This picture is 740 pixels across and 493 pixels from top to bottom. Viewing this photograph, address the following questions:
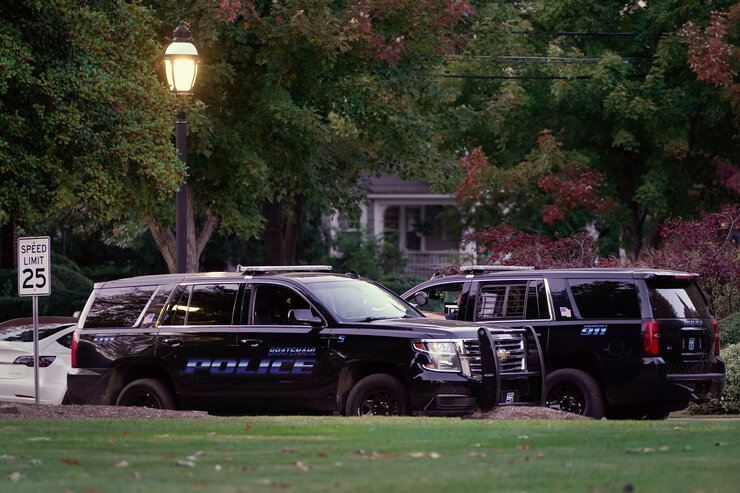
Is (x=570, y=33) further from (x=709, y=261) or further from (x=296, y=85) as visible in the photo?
(x=709, y=261)

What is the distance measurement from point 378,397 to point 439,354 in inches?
33.9

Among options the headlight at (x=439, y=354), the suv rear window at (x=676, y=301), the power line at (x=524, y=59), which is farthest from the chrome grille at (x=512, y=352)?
the power line at (x=524, y=59)

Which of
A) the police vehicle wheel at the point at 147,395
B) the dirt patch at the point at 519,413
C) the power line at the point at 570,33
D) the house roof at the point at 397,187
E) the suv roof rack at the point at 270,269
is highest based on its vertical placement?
the power line at the point at 570,33

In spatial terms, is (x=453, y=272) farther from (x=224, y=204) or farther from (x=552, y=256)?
(x=224, y=204)

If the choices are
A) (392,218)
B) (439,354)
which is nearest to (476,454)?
(439,354)

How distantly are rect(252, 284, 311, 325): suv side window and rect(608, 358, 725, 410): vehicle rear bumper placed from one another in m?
3.76

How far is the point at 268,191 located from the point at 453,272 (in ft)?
12.6

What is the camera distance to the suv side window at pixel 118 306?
15945mm

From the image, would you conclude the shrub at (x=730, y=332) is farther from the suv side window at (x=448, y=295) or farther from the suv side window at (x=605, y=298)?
the suv side window at (x=605, y=298)

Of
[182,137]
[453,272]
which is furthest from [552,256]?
[182,137]

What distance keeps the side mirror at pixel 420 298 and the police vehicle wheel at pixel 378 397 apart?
2693mm

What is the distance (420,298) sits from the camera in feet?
55.3

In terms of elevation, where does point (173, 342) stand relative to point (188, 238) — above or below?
below

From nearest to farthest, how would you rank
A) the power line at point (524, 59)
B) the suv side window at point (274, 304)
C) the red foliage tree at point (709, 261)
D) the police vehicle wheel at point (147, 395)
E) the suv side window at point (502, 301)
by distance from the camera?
the suv side window at point (274, 304) → the police vehicle wheel at point (147, 395) → the suv side window at point (502, 301) → the red foliage tree at point (709, 261) → the power line at point (524, 59)
